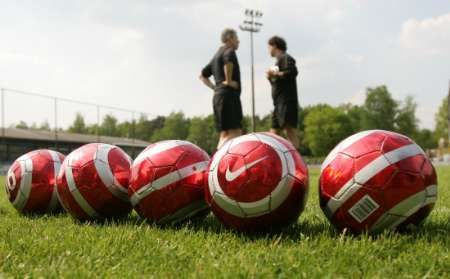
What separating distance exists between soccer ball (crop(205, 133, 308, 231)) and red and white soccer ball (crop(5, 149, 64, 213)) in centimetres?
215

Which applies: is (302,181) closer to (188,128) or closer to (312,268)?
(312,268)

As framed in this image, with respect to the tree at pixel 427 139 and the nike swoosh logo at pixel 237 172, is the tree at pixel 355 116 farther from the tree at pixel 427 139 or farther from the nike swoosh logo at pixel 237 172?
the nike swoosh logo at pixel 237 172

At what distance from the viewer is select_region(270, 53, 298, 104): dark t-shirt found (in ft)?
25.7

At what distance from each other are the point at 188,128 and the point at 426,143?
44087 millimetres

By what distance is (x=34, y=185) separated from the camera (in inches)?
183

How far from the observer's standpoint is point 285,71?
25.6ft

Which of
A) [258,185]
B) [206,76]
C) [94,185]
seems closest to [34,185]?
[94,185]

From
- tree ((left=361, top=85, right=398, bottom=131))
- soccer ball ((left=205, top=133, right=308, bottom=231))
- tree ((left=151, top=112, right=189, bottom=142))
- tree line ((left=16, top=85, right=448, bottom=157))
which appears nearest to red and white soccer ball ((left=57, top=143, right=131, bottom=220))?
soccer ball ((left=205, top=133, right=308, bottom=231))

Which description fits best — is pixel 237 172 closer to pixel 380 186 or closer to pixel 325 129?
pixel 380 186

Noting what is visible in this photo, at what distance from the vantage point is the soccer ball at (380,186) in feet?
9.65

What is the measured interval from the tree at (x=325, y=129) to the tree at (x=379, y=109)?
4.18 metres

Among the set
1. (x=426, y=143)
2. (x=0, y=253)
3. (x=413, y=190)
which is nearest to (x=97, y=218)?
(x=0, y=253)

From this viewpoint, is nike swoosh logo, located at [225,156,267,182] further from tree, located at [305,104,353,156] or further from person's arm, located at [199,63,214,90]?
tree, located at [305,104,353,156]

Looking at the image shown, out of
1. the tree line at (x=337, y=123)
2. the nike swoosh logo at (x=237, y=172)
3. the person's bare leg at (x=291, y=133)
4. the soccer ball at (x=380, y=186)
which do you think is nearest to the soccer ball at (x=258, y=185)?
the nike swoosh logo at (x=237, y=172)
